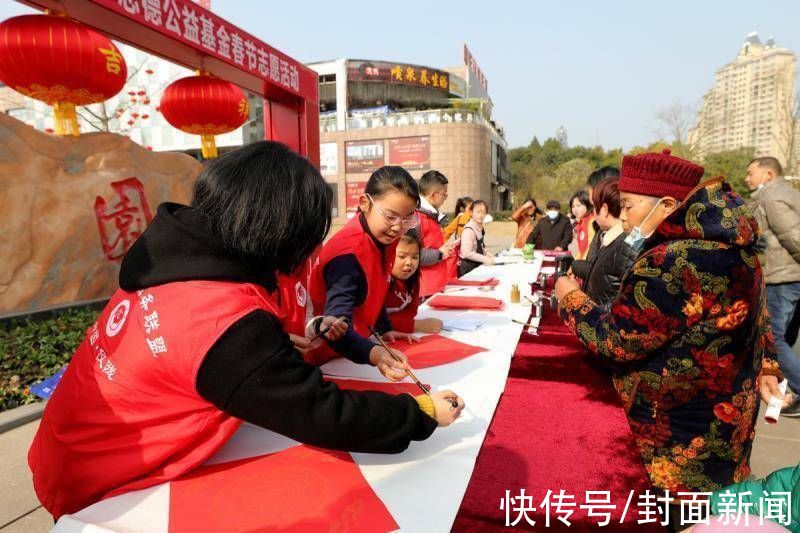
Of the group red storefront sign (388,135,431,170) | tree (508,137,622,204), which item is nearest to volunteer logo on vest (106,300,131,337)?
tree (508,137,622,204)

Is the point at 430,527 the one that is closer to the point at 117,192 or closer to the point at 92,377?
the point at 92,377

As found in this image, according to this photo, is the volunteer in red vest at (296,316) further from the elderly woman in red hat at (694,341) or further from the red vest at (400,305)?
the elderly woman in red hat at (694,341)

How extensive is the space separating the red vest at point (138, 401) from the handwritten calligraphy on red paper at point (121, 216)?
16.0 feet

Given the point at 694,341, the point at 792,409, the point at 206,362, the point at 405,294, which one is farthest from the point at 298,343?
the point at 792,409

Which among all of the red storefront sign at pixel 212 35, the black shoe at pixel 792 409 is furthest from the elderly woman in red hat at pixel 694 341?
the red storefront sign at pixel 212 35

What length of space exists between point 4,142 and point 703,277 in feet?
17.8

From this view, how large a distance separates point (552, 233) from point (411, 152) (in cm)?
2078

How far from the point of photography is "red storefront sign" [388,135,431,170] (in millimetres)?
25844

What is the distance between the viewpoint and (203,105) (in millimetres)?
5219

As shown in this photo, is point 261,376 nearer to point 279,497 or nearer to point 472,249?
point 279,497

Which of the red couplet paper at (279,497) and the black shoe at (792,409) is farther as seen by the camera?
the black shoe at (792,409)

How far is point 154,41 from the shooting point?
3809mm

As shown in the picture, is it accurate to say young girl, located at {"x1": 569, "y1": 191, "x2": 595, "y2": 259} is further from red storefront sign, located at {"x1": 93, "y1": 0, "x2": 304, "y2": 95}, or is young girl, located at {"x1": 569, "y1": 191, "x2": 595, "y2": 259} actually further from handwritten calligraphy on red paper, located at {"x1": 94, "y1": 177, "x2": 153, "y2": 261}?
handwritten calligraphy on red paper, located at {"x1": 94, "y1": 177, "x2": 153, "y2": 261}

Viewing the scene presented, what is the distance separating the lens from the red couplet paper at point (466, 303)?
8.30 ft
